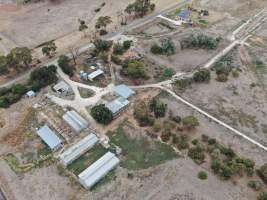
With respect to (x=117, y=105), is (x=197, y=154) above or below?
below

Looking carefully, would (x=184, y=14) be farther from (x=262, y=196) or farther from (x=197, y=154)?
(x=262, y=196)

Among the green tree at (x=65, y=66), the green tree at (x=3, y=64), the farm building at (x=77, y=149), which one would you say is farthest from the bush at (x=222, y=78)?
the green tree at (x=3, y=64)

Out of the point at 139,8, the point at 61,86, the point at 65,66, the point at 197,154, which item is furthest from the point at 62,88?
the point at 139,8

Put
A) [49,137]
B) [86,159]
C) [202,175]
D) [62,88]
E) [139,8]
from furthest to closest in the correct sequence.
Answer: [139,8], [62,88], [49,137], [86,159], [202,175]

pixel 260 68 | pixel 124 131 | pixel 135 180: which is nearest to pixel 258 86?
pixel 260 68

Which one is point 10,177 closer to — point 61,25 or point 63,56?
point 63,56

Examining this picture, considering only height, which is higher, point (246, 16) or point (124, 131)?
point (246, 16)

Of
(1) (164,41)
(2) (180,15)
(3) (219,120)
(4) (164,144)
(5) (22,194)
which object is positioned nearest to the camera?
(5) (22,194)
